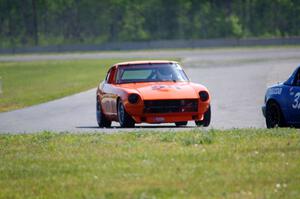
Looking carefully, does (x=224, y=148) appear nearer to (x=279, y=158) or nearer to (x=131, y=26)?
(x=279, y=158)

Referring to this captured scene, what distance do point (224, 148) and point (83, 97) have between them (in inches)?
853

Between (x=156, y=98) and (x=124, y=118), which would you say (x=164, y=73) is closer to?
(x=156, y=98)

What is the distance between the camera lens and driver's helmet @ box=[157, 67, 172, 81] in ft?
68.5

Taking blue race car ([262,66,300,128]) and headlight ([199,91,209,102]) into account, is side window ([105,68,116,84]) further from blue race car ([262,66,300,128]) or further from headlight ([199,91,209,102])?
blue race car ([262,66,300,128])

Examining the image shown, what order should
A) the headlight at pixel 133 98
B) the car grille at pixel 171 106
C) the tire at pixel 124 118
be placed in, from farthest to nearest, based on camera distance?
the tire at pixel 124 118, the car grille at pixel 171 106, the headlight at pixel 133 98

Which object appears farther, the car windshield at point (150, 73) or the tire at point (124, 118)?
the car windshield at point (150, 73)

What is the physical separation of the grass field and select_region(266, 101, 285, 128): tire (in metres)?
14.9

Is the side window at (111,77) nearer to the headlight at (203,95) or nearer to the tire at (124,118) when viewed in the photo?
the tire at (124,118)

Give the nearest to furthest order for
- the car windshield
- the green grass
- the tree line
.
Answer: the green grass
the car windshield
the tree line

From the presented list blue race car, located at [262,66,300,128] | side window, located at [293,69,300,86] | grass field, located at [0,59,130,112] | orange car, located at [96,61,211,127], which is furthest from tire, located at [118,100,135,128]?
grass field, located at [0,59,130,112]

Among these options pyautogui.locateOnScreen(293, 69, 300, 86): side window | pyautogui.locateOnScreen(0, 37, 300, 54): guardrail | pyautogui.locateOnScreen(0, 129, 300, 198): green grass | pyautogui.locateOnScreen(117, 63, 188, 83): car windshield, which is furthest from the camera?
pyautogui.locateOnScreen(0, 37, 300, 54): guardrail

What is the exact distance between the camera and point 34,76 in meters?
55.9

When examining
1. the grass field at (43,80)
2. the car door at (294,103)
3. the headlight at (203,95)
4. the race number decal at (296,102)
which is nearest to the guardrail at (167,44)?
the grass field at (43,80)

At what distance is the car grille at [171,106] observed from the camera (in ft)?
64.1
